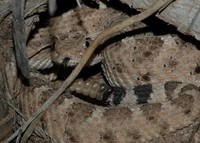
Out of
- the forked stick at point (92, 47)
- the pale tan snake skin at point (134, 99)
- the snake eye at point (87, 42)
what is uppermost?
the forked stick at point (92, 47)

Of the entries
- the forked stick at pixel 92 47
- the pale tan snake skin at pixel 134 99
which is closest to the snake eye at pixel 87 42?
the pale tan snake skin at pixel 134 99

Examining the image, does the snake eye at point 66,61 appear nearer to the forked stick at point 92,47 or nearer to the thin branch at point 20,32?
the forked stick at point 92,47

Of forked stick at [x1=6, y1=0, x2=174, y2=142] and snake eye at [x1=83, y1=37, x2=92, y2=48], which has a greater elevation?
forked stick at [x1=6, y1=0, x2=174, y2=142]

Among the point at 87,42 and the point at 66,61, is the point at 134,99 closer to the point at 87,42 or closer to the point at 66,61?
the point at 66,61

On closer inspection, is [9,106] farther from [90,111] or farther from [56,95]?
[90,111]

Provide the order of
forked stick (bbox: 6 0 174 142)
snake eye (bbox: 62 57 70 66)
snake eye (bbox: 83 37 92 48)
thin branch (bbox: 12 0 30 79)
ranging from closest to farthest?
thin branch (bbox: 12 0 30 79), forked stick (bbox: 6 0 174 142), snake eye (bbox: 62 57 70 66), snake eye (bbox: 83 37 92 48)

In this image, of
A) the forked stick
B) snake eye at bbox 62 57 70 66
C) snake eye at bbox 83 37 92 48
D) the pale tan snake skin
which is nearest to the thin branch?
the forked stick

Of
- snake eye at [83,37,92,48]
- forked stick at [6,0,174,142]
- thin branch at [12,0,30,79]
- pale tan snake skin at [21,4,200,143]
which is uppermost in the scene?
thin branch at [12,0,30,79]

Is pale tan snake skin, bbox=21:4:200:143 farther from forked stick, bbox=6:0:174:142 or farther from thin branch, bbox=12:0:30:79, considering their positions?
thin branch, bbox=12:0:30:79
